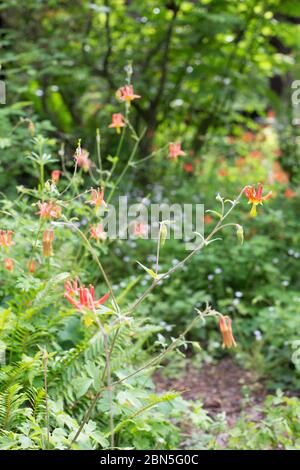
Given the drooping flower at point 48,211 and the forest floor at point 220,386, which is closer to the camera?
the drooping flower at point 48,211

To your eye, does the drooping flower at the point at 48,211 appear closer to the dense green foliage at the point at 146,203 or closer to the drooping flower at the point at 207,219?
the dense green foliage at the point at 146,203

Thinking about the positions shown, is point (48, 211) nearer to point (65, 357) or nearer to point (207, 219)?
point (65, 357)

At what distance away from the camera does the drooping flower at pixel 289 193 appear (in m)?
4.88

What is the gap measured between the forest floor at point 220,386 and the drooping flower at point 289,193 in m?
1.64

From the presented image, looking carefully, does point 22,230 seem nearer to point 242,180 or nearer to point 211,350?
point 211,350

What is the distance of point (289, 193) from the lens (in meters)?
4.88

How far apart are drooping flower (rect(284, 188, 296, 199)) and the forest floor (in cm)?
164

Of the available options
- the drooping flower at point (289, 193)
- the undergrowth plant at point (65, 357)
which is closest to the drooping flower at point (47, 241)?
the undergrowth plant at point (65, 357)

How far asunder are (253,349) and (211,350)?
0.81 feet

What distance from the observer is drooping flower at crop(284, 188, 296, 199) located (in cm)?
488

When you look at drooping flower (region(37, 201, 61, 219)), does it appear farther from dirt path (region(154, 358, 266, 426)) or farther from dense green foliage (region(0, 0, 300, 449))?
dirt path (region(154, 358, 266, 426))

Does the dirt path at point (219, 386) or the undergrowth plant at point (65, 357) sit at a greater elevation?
the undergrowth plant at point (65, 357)

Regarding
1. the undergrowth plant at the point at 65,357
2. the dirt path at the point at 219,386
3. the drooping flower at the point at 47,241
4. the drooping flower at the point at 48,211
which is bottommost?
the dirt path at the point at 219,386

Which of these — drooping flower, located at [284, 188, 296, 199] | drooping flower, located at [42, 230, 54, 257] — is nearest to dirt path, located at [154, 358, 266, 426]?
drooping flower, located at [42, 230, 54, 257]
